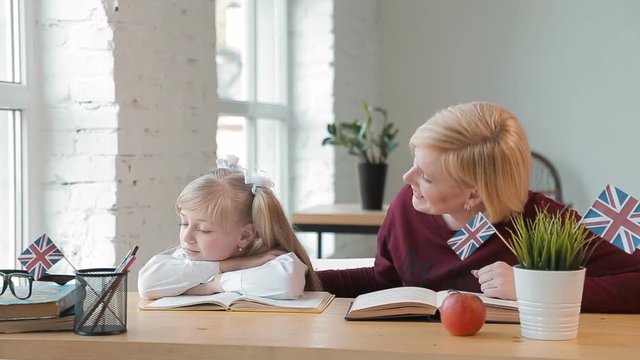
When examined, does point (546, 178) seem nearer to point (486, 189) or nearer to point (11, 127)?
point (11, 127)

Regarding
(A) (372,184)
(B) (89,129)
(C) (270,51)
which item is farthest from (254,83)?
(B) (89,129)

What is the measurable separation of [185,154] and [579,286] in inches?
78.0

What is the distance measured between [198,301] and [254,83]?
8.50ft

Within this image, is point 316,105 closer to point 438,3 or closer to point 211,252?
point 438,3

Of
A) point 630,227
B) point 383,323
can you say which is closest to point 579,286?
point 630,227

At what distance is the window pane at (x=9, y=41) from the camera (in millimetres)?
2691

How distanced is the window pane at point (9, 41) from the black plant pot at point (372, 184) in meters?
1.83

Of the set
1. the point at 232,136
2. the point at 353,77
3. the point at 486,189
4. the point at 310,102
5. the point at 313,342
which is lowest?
the point at 313,342

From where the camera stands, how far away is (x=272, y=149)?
4652 millimetres

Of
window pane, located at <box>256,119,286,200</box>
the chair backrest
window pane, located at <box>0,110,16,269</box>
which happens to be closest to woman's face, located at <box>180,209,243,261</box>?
window pane, located at <box>0,110,16,269</box>

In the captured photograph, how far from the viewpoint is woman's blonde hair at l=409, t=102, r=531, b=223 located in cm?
189

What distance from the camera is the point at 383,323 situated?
5.56ft

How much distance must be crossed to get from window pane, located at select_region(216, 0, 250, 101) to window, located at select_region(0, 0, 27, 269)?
125 cm

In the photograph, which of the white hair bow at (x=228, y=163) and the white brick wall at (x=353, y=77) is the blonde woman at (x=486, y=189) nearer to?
the white hair bow at (x=228, y=163)
